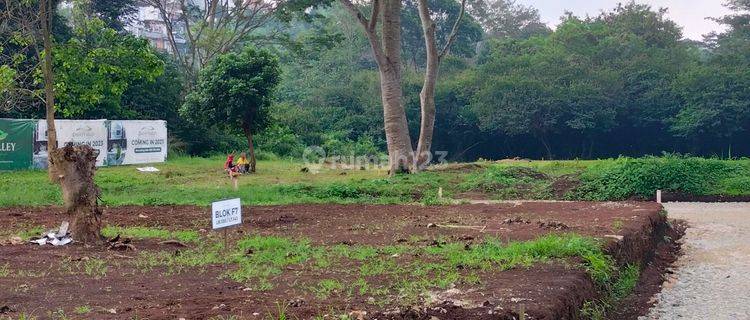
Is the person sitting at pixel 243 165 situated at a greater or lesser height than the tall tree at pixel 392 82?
lesser

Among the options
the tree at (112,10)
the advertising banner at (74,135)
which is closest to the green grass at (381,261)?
the advertising banner at (74,135)

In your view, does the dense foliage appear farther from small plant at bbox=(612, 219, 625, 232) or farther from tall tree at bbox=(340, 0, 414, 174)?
small plant at bbox=(612, 219, 625, 232)

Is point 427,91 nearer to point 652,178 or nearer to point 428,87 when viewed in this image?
point 428,87

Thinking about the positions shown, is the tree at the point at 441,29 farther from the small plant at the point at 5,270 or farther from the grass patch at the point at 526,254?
the small plant at the point at 5,270

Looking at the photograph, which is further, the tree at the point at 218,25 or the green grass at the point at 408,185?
the tree at the point at 218,25

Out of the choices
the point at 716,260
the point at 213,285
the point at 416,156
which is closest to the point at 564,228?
the point at 716,260

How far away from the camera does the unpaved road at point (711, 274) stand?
28.2 feet

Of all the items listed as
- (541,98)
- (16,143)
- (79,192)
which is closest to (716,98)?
(541,98)

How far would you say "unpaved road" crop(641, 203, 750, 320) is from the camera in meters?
8.60

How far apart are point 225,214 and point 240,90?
18431 mm

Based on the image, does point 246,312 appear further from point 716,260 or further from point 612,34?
point 612,34

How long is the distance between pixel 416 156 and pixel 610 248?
1714 centimetres

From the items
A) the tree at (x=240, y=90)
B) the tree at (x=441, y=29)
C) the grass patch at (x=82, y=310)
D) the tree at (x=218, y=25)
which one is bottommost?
the grass patch at (x=82, y=310)

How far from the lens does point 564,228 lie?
11.4m
